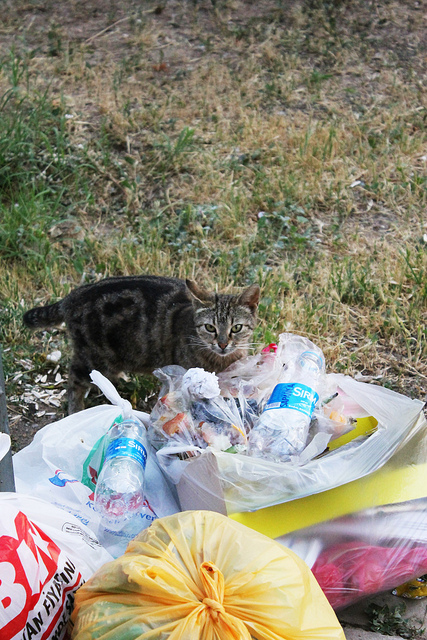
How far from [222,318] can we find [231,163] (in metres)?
2.27

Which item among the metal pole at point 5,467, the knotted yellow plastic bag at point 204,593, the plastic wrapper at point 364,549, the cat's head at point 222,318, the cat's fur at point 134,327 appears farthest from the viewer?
the cat's fur at point 134,327

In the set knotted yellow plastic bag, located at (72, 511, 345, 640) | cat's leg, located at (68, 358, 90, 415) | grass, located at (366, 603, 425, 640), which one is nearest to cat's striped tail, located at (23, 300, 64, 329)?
cat's leg, located at (68, 358, 90, 415)

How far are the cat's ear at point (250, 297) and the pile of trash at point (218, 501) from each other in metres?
0.35

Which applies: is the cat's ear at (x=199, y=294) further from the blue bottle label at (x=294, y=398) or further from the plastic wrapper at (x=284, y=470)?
the plastic wrapper at (x=284, y=470)

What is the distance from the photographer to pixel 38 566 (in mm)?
1924

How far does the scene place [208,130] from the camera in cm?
574

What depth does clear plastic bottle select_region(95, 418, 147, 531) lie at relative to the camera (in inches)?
94.3

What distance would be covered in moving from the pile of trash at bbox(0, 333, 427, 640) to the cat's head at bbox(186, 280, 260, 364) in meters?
0.27

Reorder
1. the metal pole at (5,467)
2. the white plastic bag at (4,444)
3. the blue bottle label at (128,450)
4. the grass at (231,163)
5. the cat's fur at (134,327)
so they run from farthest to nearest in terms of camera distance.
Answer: the grass at (231,163)
the cat's fur at (134,327)
the blue bottle label at (128,450)
the metal pole at (5,467)
the white plastic bag at (4,444)

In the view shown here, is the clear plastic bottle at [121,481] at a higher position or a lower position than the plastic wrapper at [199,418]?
lower

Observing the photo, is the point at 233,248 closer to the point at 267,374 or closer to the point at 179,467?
the point at 267,374

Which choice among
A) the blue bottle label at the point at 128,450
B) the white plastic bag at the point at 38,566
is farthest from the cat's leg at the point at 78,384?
the white plastic bag at the point at 38,566

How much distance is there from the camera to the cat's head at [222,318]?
11.0 feet

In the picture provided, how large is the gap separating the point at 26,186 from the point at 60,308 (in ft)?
5.87
